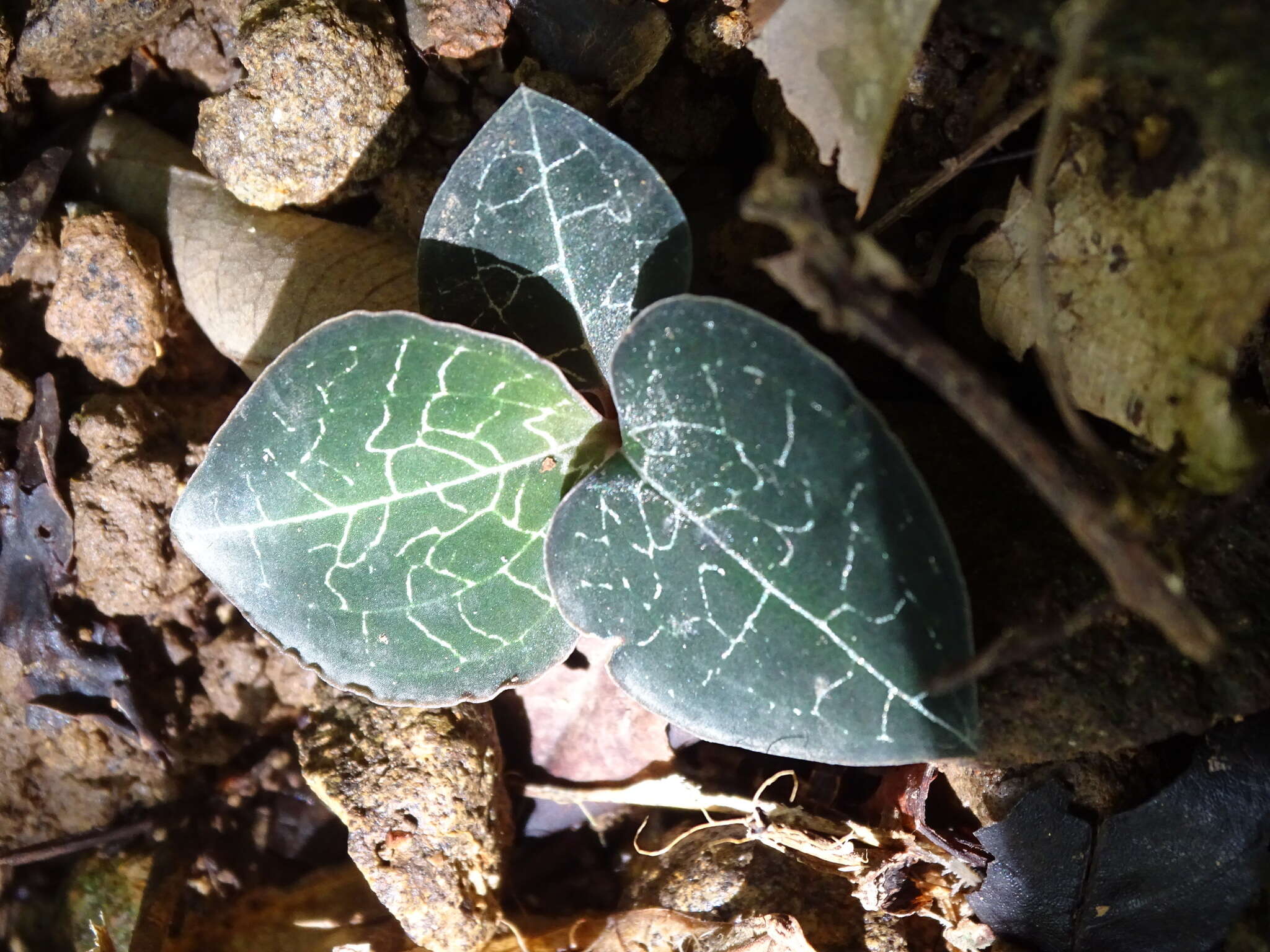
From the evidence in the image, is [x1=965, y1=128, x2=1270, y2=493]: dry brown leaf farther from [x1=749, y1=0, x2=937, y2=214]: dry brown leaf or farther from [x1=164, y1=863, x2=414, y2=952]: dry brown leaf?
[x1=164, y1=863, x2=414, y2=952]: dry brown leaf

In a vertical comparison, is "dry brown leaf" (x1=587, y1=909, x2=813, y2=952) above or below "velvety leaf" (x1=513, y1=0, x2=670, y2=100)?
below

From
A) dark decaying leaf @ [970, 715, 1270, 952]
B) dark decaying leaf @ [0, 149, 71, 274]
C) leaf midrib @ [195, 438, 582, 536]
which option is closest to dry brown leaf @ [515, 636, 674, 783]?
leaf midrib @ [195, 438, 582, 536]

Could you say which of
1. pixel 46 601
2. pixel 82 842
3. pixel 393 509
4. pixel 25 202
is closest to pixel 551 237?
pixel 393 509

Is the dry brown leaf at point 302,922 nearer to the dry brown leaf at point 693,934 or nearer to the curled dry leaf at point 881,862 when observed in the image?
the dry brown leaf at point 693,934

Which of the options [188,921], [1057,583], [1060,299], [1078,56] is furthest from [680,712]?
[188,921]

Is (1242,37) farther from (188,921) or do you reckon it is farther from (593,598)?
(188,921)

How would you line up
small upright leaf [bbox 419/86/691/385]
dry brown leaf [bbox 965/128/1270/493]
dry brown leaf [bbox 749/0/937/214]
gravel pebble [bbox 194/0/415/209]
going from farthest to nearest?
1. gravel pebble [bbox 194/0/415/209]
2. small upright leaf [bbox 419/86/691/385]
3. dry brown leaf [bbox 749/0/937/214]
4. dry brown leaf [bbox 965/128/1270/493]
